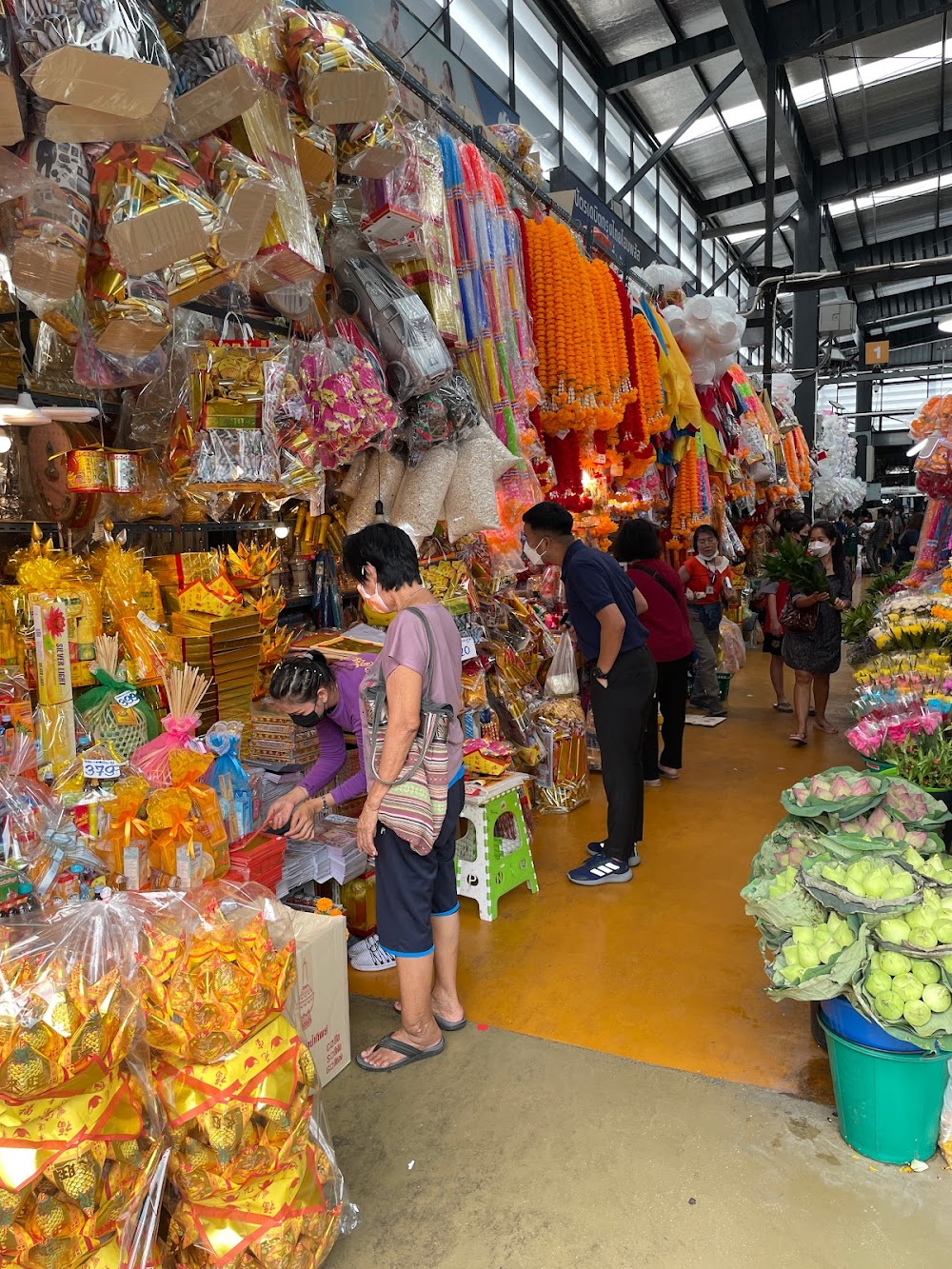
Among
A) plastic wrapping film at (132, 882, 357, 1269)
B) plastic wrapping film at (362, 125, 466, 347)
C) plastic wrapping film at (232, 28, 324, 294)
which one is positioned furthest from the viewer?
plastic wrapping film at (362, 125, 466, 347)

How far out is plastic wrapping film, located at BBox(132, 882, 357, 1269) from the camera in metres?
1.45

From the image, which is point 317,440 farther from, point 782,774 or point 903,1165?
point 782,774

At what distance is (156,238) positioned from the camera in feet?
5.75

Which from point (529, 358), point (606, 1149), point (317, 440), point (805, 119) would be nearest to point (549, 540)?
point (529, 358)

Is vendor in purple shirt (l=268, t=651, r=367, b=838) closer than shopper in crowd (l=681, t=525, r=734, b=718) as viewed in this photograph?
Yes

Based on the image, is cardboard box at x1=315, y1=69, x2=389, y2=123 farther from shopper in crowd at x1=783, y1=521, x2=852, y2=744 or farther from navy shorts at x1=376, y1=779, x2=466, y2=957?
shopper in crowd at x1=783, y1=521, x2=852, y2=744

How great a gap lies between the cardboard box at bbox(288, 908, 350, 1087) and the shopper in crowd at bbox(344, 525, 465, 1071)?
Answer: 98 millimetres

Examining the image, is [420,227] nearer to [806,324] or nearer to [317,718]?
[317,718]

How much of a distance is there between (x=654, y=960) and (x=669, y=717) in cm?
235

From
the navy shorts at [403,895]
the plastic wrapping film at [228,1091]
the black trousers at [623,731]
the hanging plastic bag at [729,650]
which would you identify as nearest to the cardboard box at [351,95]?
the navy shorts at [403,895]


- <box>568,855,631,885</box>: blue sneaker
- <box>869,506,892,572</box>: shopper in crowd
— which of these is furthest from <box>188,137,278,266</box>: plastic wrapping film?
<box>869,506,892,572</box>: shopper in crowd

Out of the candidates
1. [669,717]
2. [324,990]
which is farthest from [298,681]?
[669,717]

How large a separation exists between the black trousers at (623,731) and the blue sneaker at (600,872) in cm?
4

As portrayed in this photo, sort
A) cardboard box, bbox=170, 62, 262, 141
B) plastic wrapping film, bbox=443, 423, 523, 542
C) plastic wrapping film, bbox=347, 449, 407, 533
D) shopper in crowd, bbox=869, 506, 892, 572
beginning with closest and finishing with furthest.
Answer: cardboard box, bbox=170, 62, 262, 141 < plastic wrapping film, bbox=347, 449, 407, 533 < plastic wrapping film, bbox=443, 423, 523, 542 < shopper in crowd, bbox=869, 506, 892, 572
